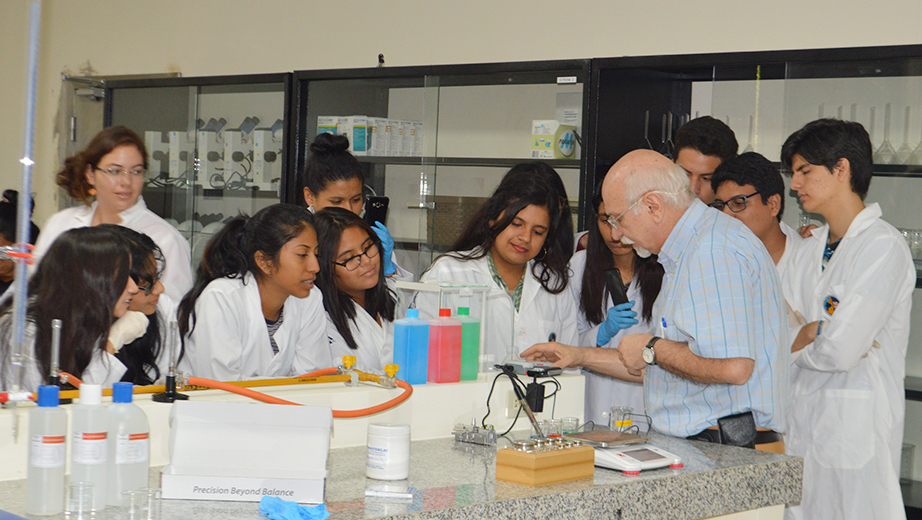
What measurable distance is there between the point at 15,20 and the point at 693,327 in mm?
5618

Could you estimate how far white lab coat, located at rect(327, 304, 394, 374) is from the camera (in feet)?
8.61

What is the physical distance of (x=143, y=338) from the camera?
7.06ft

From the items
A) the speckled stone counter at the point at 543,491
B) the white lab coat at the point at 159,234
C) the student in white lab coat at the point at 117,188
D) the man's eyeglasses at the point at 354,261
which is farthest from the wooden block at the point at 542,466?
the student in white lab coat at the point at 117,188

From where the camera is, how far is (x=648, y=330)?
2.87 meters

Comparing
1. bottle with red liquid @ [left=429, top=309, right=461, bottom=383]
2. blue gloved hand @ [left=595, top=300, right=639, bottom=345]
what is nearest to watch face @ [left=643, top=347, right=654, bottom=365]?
bottle with red liquid @ [left=429, top=309, right=461, bottom=383]

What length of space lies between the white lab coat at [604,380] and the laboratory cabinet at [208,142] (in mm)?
1779

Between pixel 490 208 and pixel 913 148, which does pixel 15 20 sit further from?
pixel 913 148

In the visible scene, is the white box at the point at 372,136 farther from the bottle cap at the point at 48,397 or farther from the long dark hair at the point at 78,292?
the bottle cap at the point at 48,397

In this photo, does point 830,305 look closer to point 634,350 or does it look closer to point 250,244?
point 634,350

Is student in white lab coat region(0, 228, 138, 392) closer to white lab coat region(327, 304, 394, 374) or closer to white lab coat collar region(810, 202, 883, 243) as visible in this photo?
white lab coat region(327, 304, 394, 374)

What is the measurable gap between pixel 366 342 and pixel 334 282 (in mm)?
205

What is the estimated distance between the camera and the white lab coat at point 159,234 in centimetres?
306

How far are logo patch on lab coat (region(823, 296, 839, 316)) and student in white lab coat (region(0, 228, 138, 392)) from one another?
206 cm

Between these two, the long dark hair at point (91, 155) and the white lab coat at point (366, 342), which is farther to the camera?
the long dark hair at point (91, 155)
